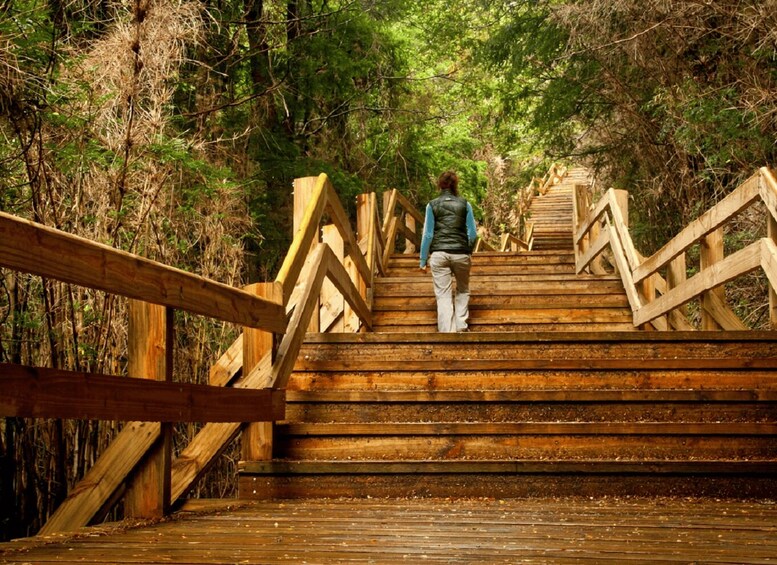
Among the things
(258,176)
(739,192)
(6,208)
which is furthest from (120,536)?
(258,176)

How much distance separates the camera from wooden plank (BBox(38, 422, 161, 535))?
348cm

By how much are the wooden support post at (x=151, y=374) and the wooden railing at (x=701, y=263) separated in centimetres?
385

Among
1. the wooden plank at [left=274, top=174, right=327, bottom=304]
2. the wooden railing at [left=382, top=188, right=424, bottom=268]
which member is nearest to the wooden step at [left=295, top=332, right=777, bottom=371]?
the wooden plank at [left=274, top=174, right=327, bottom=304]

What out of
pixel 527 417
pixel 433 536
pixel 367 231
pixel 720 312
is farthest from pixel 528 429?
pixel 367 231

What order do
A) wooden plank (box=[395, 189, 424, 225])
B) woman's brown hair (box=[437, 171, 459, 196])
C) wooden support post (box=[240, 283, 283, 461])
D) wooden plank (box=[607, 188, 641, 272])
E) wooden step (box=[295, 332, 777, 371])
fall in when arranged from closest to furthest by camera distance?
wooden support post (box=[240, 283, 283, 461]), wooden step (box=[295, 332, 777, 371]), wooden plank (box=[607, 188, 641, 272]), woman's brown hair (box=[437, 171, 459, 196]), wooden plank (box=[395, 189, 424, 225])

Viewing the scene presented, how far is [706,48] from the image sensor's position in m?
9.34

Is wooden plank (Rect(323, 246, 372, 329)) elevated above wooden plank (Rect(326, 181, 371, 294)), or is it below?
below

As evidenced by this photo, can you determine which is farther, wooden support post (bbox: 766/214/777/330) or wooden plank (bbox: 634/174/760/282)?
wooden plank (bbox: 634/174/760/282)

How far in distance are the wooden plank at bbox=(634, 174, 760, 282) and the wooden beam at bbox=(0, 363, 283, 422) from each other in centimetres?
358

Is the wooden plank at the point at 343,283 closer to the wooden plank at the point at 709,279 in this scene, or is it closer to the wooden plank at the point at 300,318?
the wooden plank at the point at 300,318

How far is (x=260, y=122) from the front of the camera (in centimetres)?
1079

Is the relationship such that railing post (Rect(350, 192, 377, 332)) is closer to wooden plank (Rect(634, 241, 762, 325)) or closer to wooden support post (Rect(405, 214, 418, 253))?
wooden plank (Rect(634, 241, 762, 325))

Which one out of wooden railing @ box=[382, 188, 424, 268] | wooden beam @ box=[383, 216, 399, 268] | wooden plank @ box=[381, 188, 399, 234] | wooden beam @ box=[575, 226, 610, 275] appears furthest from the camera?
wooden plank @ box=[381, 188, 399, 234]

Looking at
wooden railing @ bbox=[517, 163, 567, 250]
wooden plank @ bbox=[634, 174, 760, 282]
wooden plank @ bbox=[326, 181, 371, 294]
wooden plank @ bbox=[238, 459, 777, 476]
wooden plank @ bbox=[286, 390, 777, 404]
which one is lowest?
wooden plank @ bbox=[238, 459, 777, 476]
